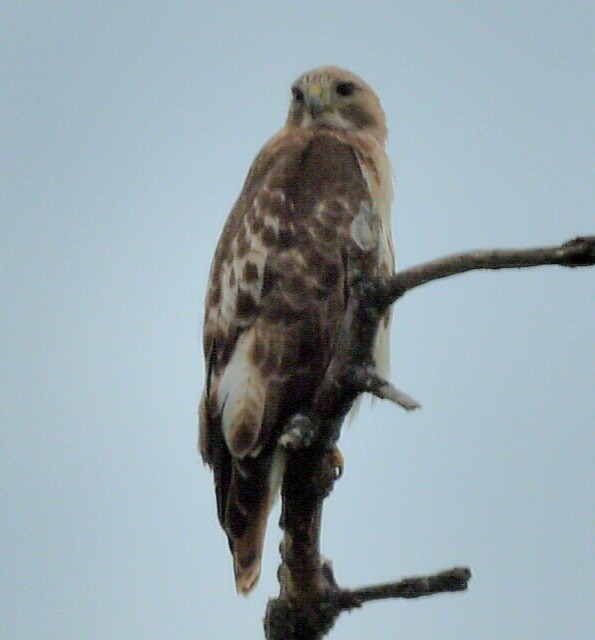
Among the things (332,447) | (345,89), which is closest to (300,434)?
(332,447)

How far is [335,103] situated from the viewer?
7.82m

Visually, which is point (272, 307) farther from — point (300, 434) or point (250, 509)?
point (300, 434)

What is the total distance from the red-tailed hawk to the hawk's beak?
72 centimetres

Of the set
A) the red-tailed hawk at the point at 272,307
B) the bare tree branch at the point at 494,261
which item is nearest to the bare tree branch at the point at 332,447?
Result: the bare tree branch at the point at 494,261

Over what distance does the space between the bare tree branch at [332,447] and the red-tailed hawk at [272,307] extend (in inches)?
11.5

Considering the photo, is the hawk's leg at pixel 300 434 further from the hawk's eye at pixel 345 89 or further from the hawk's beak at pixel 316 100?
the hawk's eye at pixel 345 89

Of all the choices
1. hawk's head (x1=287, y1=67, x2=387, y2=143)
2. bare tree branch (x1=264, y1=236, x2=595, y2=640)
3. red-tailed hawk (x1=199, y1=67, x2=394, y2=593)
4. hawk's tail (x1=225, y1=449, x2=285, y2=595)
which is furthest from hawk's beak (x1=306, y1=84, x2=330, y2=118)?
hawk's tail (x1=225, y1=449, x2=285, y2=595)

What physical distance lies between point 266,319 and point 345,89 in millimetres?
2528

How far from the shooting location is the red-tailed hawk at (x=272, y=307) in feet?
18.4

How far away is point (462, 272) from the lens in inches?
166

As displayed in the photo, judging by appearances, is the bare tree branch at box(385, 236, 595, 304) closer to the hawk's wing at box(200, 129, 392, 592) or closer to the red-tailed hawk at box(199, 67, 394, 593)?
the red-tailed hawk at box(199, 67, 394, 593)

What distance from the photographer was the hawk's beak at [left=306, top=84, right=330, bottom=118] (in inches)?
302


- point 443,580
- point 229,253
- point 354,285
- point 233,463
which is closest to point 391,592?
point 443,580

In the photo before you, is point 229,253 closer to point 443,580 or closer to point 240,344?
point 240,344
